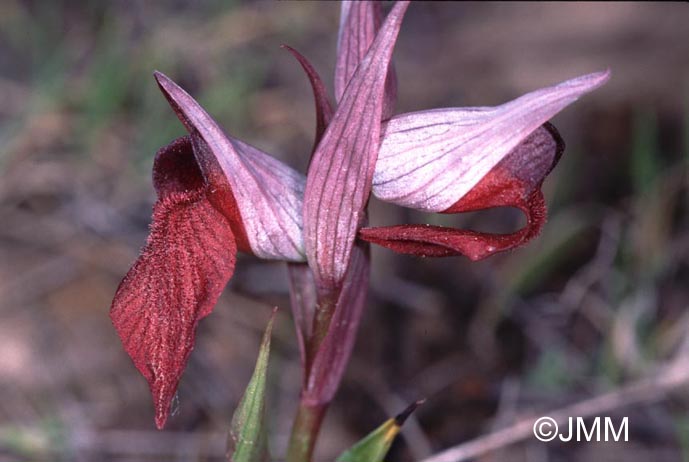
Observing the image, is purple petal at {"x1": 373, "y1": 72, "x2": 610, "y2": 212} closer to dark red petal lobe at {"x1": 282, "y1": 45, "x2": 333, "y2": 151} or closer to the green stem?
dark red petal lobe at {"x1": 282, "y1": 45, "x2": 333, "y2": 151}

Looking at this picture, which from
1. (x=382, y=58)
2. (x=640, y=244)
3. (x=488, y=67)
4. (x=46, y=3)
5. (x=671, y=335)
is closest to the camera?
(x=382, y=58)

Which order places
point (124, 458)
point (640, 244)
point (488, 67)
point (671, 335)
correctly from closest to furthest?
point (124, 458)
point (671, 335)
point (640, 244)
point (488, 67)

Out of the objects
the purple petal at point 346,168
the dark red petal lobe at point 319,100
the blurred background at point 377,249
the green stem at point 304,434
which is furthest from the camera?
the blurred background at point 377,249

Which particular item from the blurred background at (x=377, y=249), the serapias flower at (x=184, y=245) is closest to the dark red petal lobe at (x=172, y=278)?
the serapias flower at (x=184, y=245)

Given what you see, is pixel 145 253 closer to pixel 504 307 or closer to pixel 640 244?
pixel 504 307

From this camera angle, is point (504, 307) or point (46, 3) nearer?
point (504, 307)

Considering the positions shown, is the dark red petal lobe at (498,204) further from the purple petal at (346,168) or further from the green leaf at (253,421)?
the green leaf at (253,421)

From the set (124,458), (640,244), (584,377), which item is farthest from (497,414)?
(124,458)

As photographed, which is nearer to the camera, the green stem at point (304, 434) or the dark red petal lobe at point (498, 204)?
the dark red petal lobe at point (498, 204)
